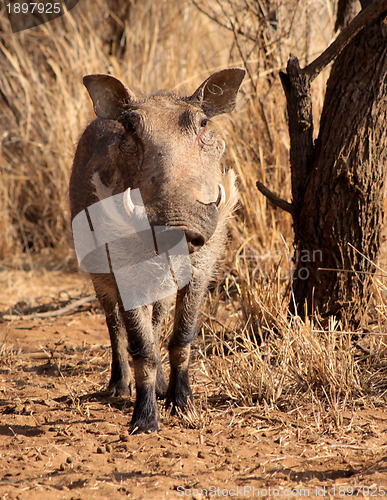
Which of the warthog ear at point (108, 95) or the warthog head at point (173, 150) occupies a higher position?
the warthog ear at point (108, 95)

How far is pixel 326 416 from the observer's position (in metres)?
2.70

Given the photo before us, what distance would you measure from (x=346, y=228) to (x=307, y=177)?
355 mm

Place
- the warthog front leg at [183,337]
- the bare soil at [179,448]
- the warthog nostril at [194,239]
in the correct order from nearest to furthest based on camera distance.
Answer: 1. the bare soil at [179,448]
2. the warthog nostril at [194,239]
3. the warthog front leg at [183,337]

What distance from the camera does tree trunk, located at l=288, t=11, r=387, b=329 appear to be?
10.2 feet

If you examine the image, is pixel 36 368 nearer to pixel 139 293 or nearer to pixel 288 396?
pixel 139 293

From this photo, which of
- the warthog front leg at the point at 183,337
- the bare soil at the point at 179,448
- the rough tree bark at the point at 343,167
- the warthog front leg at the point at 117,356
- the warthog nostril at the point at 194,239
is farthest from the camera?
the warthog front leg at the point at 117,356

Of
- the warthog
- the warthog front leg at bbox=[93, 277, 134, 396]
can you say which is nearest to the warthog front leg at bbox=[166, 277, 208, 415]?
the warthog

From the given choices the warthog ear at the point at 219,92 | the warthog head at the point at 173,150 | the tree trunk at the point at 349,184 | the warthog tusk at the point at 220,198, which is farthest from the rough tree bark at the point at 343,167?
the warthog tusk at the point at 220,198

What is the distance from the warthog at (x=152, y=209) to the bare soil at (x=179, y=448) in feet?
0.58

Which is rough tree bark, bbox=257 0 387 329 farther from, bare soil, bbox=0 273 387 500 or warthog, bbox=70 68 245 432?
bare soil, bbox=0 273 387 500

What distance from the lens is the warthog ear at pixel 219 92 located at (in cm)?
291

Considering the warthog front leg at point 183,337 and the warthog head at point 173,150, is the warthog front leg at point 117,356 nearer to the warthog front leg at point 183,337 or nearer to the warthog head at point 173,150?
the warthog front leg at point 183,337

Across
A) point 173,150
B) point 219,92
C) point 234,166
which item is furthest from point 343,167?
point 234,166

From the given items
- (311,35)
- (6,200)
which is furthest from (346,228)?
(6,200)
